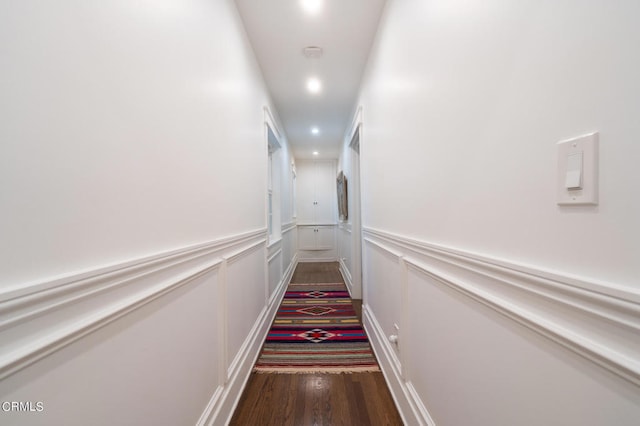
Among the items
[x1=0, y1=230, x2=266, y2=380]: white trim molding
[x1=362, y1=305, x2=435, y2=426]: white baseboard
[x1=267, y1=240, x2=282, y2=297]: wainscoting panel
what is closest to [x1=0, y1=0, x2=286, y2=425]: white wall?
[x1=0, y1=230, x2=266, y2=380]: white trim molding

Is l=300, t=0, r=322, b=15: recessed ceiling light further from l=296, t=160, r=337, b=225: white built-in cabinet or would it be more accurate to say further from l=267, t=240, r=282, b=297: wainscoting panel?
l=296, t=160, r=337, b=225: white built-in cabinet

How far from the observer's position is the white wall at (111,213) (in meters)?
0.45

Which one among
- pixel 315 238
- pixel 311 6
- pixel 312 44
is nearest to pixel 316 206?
pixel 315 238

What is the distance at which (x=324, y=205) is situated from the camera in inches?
244

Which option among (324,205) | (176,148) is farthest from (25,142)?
(324,205)

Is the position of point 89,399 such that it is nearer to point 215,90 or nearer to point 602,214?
point 602,214

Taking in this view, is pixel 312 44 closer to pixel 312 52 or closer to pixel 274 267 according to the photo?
pixel 312 52

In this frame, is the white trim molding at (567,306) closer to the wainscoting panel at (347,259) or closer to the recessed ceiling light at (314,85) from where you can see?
the recessed ceiling light at (314,85)

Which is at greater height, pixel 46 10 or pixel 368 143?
pixel 368 143

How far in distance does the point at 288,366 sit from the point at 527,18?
2.20m

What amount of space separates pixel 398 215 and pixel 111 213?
1.32 metres

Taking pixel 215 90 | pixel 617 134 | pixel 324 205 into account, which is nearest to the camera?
pixel 617 134

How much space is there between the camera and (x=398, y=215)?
150 cm

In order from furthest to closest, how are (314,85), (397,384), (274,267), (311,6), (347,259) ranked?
(347,259) → (274,267) → (314,85) → (311,6) → (397,384)
